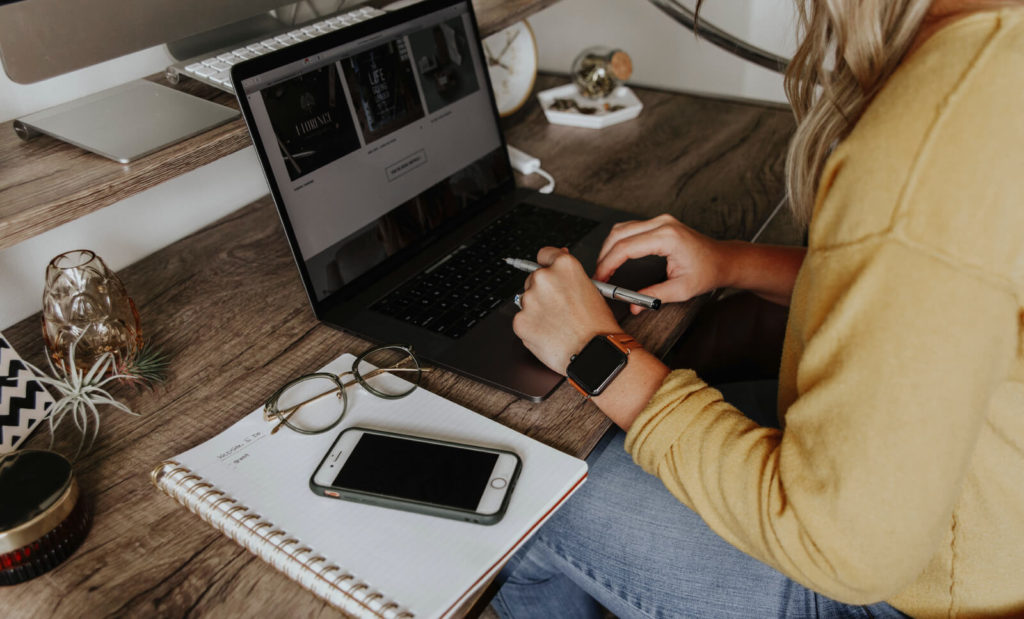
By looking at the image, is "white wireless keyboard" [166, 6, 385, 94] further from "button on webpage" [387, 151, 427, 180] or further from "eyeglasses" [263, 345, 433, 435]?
"eyeglasses" [263, 345, 433, 435]

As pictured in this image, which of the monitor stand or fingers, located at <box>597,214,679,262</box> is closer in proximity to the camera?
the monitor stand

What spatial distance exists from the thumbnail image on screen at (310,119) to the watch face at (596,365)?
42cm

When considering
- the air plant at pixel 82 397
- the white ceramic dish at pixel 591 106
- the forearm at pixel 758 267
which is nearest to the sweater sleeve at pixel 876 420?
the forearm at pixel 758 267

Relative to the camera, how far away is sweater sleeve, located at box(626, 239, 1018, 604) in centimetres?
50

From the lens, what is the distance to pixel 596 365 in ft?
2.45

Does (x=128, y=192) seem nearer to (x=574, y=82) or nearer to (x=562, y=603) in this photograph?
(x=562, y=603)

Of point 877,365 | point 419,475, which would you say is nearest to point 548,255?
point 419,475

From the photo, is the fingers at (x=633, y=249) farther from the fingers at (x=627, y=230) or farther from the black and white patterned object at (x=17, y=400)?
the black and white patterned object at (x=17, y=400)

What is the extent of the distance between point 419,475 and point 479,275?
1.22 ft

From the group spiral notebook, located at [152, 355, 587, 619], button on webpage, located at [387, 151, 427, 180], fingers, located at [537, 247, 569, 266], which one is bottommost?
spiral notebook, located at [152, 355, 587, 619]

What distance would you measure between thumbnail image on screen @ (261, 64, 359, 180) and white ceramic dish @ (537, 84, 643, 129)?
632mm

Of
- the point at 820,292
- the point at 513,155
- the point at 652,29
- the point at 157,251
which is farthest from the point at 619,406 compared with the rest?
the point at 652,29

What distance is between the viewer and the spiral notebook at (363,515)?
0.58m

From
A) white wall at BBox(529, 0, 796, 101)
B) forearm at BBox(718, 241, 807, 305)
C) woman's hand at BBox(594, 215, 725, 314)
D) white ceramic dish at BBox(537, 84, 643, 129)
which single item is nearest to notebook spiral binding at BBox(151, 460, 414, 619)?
woman's hand at BBox(594, 215, 725, 314)
